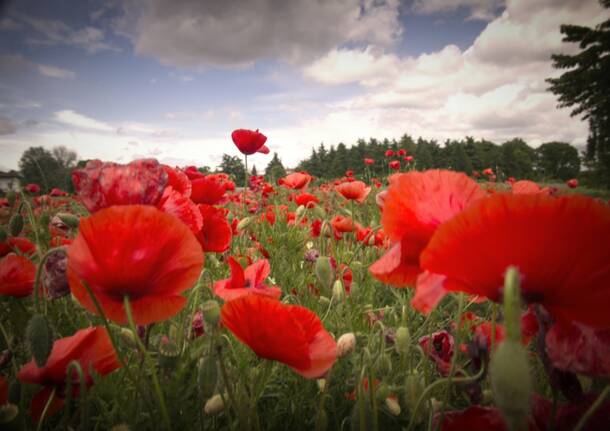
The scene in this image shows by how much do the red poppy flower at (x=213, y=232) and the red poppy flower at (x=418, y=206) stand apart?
0.60m

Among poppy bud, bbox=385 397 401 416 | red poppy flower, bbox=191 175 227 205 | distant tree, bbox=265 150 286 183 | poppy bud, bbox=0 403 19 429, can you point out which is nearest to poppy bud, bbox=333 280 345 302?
poppy bud, bbox=385 397 401 416

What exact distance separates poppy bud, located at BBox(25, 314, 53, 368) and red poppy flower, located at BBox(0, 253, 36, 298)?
49cm

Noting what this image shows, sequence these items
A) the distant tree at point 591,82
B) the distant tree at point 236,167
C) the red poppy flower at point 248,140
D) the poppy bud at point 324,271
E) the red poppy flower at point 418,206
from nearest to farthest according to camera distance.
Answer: the red poppy flower at point 418,206, the poppy bud at point 324,271, the red poppy flower at point 248,140, the distant tree at point 236,167, the distant tree at point 591,82

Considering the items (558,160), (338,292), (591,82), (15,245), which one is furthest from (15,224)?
(558,160)

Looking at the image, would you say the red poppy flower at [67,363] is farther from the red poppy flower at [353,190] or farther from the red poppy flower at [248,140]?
the red poppy flower at [353,190]

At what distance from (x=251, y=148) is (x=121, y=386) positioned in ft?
6.03

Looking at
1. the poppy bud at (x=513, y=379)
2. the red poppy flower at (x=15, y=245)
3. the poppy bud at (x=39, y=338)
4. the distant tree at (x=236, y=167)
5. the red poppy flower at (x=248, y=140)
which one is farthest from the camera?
the distant tree at (x=236, y=167)

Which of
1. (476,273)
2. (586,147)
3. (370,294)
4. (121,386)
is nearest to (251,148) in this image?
(370,294)

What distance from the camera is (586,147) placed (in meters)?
21.7

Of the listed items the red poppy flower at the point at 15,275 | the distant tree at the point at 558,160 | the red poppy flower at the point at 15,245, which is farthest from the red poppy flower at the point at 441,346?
the distant tree at the point at 558,160

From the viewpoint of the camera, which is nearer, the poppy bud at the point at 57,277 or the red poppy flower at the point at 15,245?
the poppy bud at the point at 57,277

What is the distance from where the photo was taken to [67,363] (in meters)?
0.75

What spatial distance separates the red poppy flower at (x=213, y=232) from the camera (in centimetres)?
102

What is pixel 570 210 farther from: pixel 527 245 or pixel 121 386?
pixel 121 386
